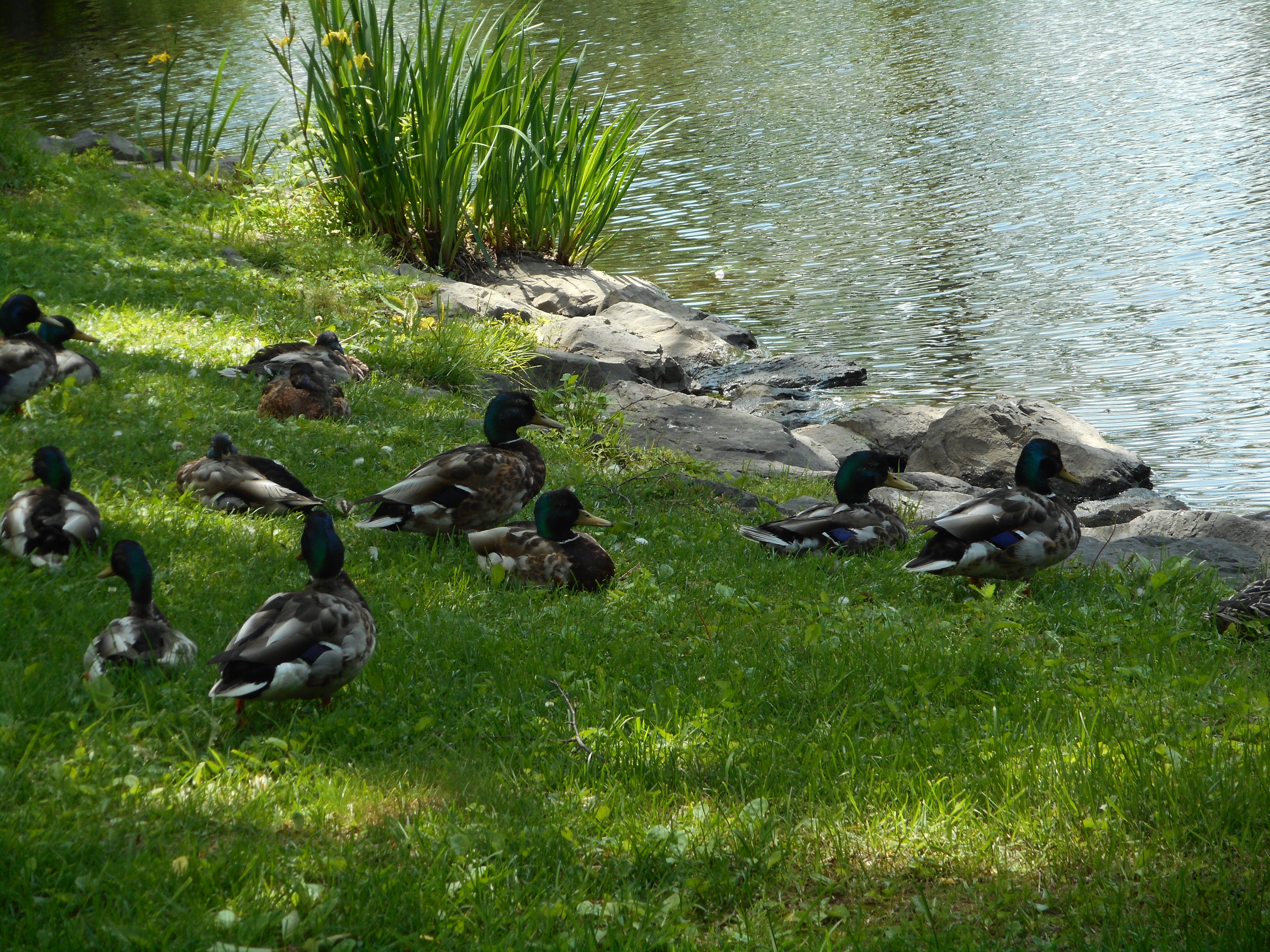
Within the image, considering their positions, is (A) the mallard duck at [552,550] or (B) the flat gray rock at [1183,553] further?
(B) the flat gray rock at [1183,553]

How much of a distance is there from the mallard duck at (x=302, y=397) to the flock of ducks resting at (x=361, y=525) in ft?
0.04

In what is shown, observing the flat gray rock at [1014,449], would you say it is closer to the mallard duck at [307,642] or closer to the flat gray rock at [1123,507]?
the flat gray rock at [1123,507]

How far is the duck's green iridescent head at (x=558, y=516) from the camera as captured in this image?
6734 millimetres

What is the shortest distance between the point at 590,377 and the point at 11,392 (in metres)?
6.06

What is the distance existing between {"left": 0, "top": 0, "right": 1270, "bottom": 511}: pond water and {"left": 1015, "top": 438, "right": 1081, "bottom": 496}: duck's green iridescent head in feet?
13.0

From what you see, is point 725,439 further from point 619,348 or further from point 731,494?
point 619,348

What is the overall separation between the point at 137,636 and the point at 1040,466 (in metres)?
5.63

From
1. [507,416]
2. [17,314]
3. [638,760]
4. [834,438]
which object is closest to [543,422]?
[507,416]

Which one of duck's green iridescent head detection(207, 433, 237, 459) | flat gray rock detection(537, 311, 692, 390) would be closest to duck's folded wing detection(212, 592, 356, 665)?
duck's green iridescent head detection(207, 433, 237, 459)

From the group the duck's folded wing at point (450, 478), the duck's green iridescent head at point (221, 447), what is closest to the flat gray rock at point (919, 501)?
the duck's folded wing at point (450, 478)

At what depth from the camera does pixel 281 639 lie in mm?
4562

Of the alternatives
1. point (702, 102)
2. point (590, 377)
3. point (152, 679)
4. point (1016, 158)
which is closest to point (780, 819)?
point (152, 679)

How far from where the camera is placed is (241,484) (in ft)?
23.0

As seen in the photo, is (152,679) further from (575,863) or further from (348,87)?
(348,87)
